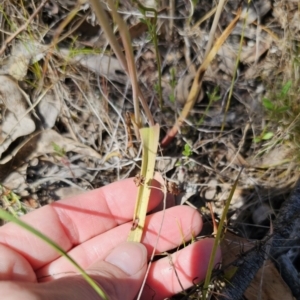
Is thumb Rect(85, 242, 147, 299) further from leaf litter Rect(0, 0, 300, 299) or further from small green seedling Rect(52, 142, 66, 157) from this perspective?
small green seedling Rect(52, 142, 66, 157)

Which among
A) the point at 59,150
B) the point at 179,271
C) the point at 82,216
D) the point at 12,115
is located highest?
the point at 12,115

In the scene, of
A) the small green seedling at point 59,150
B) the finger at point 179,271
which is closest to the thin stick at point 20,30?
the small green seedling at point 59,150

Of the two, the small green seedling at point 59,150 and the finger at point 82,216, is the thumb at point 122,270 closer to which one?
the finger at point 82,216

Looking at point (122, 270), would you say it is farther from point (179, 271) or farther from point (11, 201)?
point (11, 201)

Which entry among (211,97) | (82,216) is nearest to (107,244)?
(82,216)

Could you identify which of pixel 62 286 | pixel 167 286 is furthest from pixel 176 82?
pixel 62 286

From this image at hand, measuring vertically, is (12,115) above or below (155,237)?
above

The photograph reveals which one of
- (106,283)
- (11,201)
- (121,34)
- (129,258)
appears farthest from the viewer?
(11,201)
